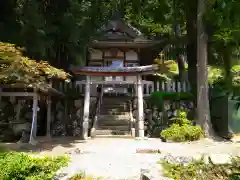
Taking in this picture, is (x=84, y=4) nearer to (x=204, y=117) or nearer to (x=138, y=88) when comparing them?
(x=138, y=88)

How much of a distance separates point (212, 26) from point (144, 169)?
11.1 meters

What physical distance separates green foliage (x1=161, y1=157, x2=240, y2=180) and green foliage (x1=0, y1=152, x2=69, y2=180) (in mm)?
2881

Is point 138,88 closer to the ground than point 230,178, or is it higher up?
higher up

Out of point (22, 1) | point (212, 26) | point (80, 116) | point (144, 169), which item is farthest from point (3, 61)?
point (212, 26)

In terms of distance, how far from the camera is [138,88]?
16.8 metres

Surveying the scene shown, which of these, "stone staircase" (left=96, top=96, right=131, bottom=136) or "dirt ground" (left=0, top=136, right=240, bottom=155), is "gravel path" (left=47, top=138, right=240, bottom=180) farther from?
"stone staircase" (left=96, top=96, right=131, bottom=136)

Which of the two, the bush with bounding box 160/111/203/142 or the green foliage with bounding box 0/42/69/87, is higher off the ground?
the green foliage with bounding box 0/42/69/87

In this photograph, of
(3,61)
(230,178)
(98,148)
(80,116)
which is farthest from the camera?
(80,116)

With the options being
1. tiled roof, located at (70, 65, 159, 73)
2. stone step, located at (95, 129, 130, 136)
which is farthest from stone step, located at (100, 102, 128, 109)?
tiled roof, located at (70, 65, 159, 73)

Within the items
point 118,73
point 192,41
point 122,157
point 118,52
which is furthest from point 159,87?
point 122,157

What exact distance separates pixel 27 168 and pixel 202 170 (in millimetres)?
4421

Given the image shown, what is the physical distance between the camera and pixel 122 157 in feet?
33.7

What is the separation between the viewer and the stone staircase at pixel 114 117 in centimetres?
1694

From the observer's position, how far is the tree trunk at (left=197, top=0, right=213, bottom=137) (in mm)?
15773
